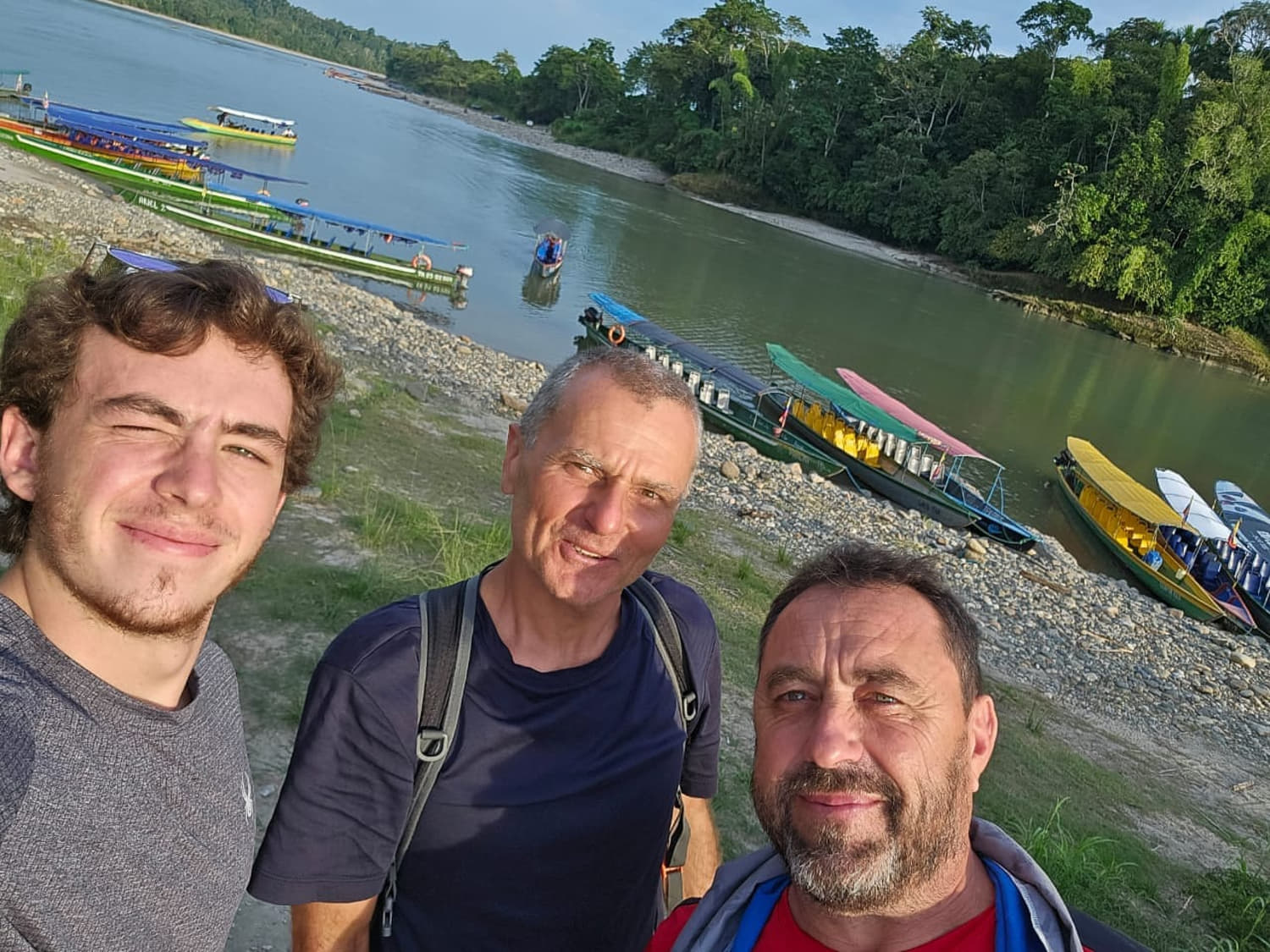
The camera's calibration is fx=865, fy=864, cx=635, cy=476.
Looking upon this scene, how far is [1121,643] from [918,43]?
5810 centimetres

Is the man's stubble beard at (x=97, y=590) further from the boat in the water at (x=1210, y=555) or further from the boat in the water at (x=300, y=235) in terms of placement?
the boat in the water at (x=300, y=235)

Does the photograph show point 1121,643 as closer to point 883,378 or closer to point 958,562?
point 958,562

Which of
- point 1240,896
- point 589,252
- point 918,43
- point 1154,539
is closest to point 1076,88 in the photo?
point 918,43

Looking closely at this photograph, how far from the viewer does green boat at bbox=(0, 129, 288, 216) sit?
22.8 m

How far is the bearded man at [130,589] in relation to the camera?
1186 mm

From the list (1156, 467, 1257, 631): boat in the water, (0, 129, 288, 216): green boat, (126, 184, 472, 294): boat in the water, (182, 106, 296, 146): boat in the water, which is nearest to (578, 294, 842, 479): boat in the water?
(126, 184, 472, 294): boat in the water

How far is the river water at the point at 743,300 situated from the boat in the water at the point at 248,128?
2.31 feet

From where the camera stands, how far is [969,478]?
18.3m

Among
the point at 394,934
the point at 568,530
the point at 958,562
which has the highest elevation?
the point at 568,530

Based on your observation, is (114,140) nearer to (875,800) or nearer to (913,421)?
(913,421)

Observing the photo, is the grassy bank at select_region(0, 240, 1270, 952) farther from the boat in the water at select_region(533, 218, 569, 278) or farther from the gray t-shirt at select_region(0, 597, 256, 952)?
the boat in the water at select_region(533, 218, 569, 278)

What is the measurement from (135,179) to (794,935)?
2685 cm

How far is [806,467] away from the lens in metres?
15.8

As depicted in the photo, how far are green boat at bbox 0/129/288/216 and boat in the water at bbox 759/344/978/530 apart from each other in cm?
1526
